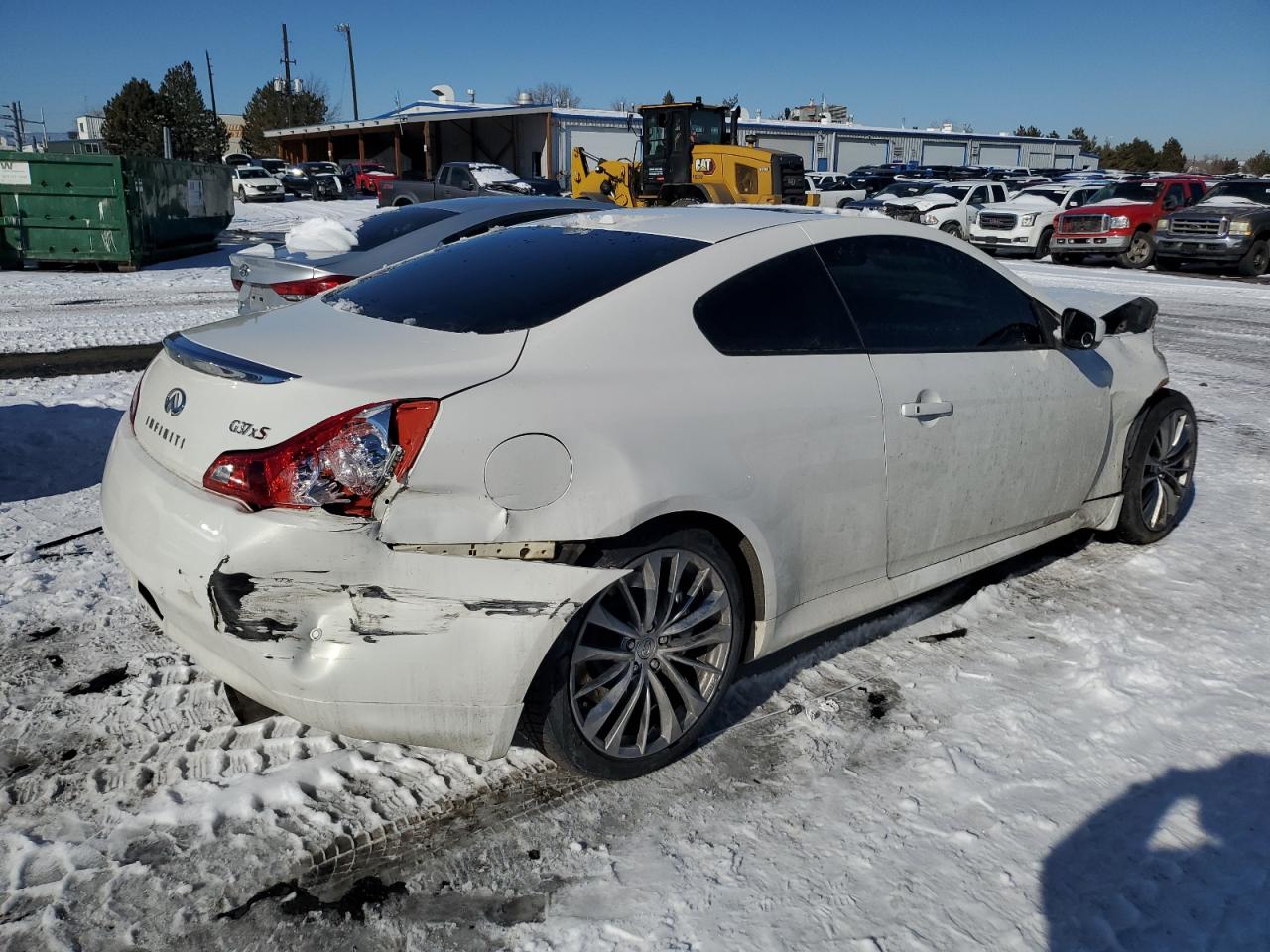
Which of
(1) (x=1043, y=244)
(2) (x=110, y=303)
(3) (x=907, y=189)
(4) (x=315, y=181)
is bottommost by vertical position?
(2) (x=110, y=303)

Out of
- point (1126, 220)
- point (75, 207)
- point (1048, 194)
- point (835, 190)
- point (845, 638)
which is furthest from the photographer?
point (835, 190)

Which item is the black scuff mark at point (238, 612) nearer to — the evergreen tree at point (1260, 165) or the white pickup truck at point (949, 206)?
the white pickup truck at point (949, 206)

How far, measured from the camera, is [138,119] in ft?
179

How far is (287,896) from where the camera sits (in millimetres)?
2539

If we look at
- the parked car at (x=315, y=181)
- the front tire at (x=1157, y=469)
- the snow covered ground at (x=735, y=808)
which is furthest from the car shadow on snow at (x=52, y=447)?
the parked car at (x=315, y=181)

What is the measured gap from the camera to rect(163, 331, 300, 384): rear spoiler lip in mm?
2742

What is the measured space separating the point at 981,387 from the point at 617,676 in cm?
186

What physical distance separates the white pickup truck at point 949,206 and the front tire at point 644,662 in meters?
21.1

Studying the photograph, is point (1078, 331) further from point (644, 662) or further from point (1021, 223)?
point (1021, 223)

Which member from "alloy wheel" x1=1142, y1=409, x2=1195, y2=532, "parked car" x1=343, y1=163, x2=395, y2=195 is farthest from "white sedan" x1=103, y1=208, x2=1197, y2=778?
"parked car" x1=343, y1=163, x2=395, y2=195

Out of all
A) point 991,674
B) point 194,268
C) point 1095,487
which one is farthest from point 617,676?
point 194,268

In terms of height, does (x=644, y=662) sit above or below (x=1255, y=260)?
below

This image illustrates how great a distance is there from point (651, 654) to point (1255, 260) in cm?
2156

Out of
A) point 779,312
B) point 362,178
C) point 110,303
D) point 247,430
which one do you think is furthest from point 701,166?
point 362,178
